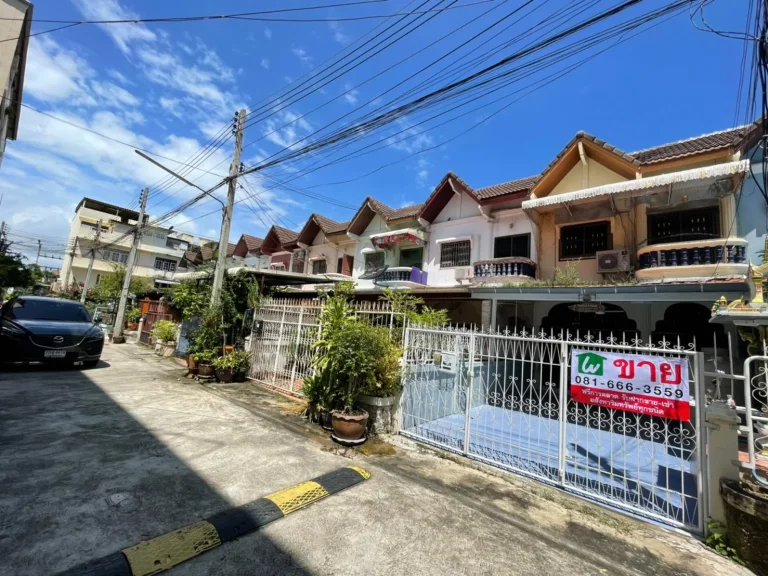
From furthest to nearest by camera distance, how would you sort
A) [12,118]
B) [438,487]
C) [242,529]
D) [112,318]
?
[112,318] → [12,118] → [438,487] → [242,529]

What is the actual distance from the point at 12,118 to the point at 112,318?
11012 mm

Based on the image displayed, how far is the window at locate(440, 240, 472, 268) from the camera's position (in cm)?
1437

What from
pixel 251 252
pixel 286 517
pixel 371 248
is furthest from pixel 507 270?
pixel 251 252

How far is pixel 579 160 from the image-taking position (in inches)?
468

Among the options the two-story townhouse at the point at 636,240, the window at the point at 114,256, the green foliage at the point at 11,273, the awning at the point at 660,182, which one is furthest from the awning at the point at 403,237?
the window at the point at 114,256

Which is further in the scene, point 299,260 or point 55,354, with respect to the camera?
point 299,260

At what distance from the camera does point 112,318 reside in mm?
20766

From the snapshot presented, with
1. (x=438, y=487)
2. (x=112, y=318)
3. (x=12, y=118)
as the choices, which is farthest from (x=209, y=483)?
(x=112, y=318)

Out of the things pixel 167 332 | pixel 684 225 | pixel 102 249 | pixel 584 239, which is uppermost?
pixel 102 249

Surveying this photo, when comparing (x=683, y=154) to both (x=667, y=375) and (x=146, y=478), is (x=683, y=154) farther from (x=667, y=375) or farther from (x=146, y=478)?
(x=146, y=478)

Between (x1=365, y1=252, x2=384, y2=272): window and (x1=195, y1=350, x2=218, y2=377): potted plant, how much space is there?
9.46 meters

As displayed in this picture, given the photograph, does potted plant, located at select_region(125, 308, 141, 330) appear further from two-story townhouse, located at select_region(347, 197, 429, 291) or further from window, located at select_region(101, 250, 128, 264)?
window, located at select_region(101, 250, 128, 264)

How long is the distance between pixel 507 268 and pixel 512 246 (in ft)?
4.95

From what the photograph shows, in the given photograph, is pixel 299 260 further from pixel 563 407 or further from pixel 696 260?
pixel 563 407
